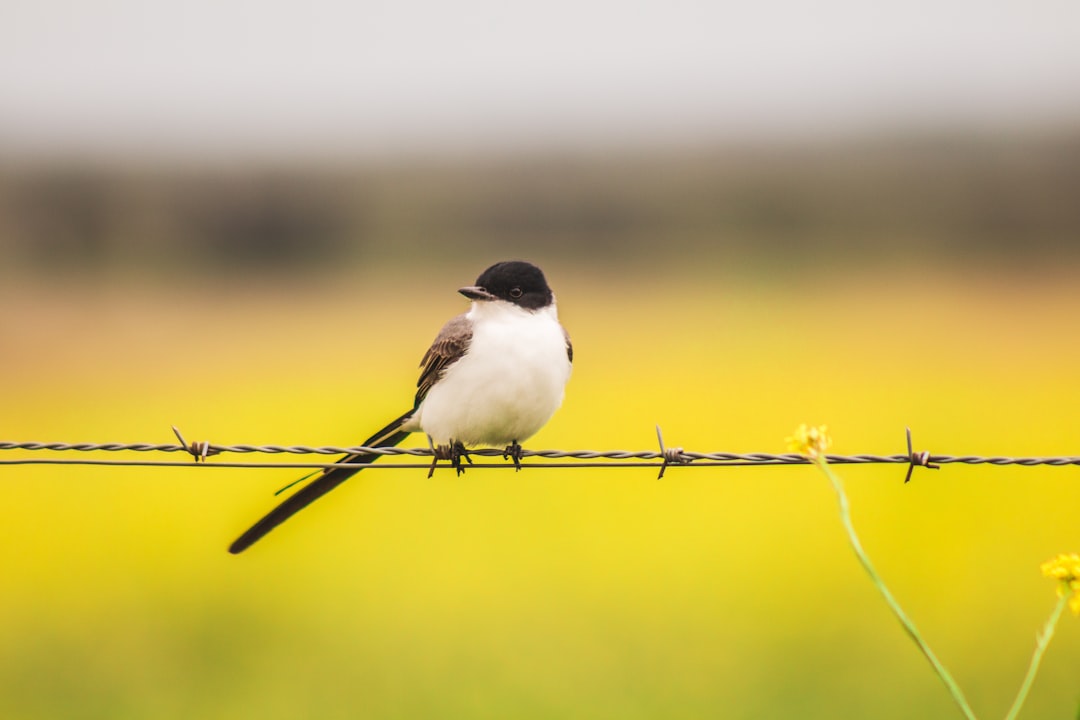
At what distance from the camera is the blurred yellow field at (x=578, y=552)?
855 centimetres

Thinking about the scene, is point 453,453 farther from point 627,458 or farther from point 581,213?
point 581,213

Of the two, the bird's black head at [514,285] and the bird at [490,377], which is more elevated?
the bird's black head at [514,285]

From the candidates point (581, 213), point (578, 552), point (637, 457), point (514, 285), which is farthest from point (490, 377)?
point (581, 213)

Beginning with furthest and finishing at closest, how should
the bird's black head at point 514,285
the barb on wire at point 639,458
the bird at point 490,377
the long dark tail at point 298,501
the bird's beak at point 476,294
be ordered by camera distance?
the bird's black head at point 514,285
the bird's beak at point 476,294
the bird at point 490,377
the long dark tail at point 298,501
the barb on wire at point 639,458

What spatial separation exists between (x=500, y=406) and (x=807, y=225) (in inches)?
1270

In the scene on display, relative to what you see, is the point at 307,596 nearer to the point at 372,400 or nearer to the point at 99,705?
the point at 99,705

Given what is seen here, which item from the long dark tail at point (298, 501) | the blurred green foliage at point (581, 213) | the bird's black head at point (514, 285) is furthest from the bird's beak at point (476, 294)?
the blurred green foliage at point (581, 213)

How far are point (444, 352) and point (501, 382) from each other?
382 mm

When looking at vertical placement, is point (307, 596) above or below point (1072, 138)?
below

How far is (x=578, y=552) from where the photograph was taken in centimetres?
1195

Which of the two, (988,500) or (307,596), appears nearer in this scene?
(307,596)

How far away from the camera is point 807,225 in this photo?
1387 inches

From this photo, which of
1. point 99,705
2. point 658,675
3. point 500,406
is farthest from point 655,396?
point 500,406

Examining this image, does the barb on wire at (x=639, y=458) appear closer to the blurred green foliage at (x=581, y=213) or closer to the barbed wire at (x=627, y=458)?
the barbed wire at (x=627, y=458)
